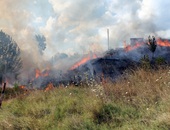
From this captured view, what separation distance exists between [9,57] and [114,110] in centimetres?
3350

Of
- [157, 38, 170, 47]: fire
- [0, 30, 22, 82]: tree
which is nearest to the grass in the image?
[0, 30, 22, 82]: tree

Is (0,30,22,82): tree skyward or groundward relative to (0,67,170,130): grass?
skyward

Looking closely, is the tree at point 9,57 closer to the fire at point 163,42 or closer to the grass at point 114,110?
the fire at point 163,42

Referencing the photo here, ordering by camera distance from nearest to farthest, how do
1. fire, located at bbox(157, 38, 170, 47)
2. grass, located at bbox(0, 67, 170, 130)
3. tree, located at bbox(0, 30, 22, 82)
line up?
grass, located at bbox(0, 67, 170, 130)
tree, located at bbox(0, 30, 22, 82)
fire, located at bbox(157, 38, 170, 47)

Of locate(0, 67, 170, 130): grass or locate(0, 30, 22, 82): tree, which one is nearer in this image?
locate(0, 67, 170, 130): grass

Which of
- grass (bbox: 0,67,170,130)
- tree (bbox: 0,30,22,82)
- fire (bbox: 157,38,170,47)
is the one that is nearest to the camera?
grass (bbox: 0,67,170,130)

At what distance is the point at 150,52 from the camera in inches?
1497

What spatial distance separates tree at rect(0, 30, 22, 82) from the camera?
35594 millimetres

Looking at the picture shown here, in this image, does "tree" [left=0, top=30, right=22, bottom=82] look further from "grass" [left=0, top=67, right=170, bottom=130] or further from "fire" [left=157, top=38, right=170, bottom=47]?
"grass" [left=0, top=67, right=170, bottom=130]

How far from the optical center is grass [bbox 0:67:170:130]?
4.43 meters

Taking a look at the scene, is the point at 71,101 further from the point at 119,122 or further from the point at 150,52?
the point at 150,52

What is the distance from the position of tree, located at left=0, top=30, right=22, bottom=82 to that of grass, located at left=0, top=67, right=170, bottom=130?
99.2 feet

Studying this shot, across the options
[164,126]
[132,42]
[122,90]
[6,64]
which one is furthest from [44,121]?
[132,42]

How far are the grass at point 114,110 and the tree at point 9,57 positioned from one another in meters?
30.2
